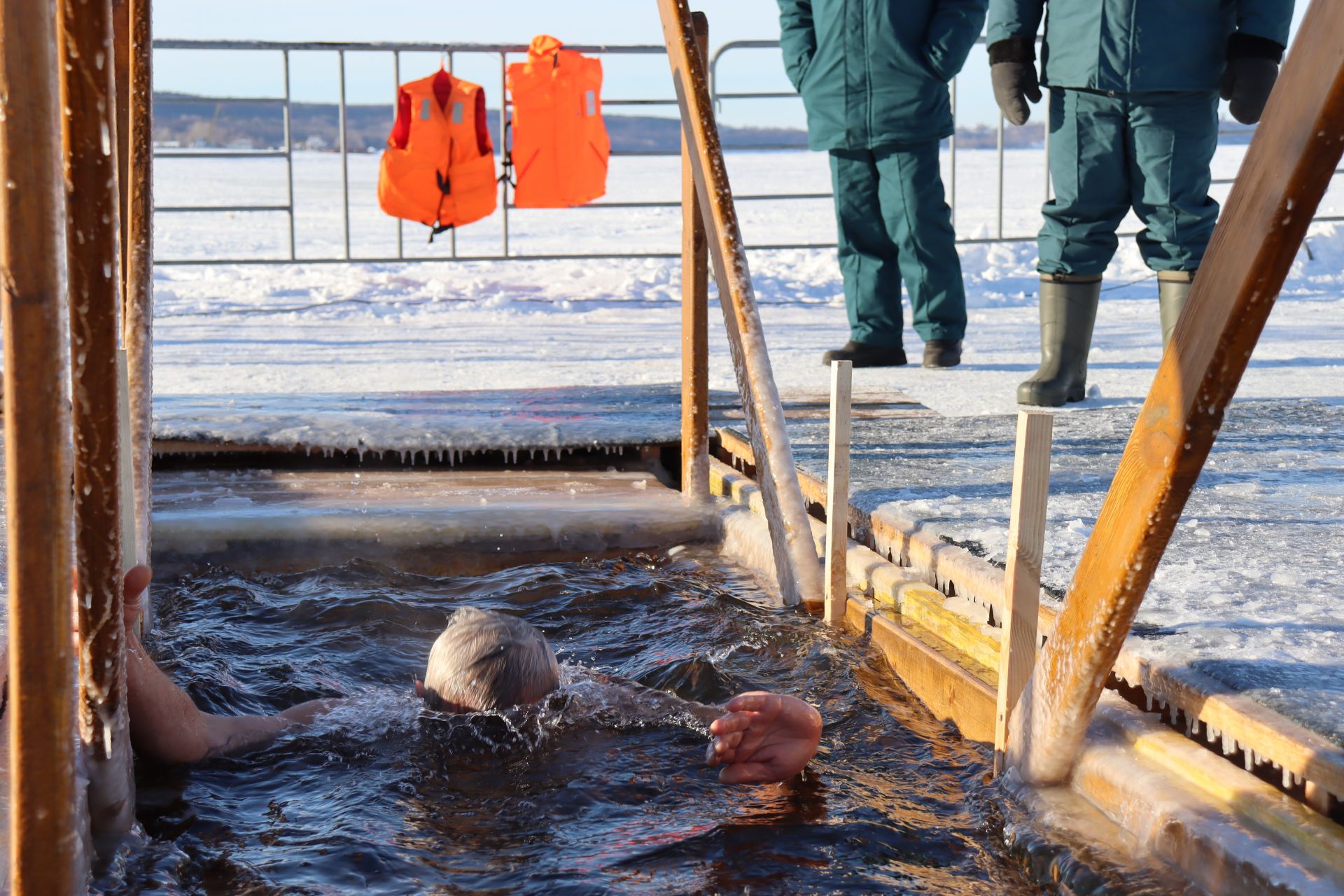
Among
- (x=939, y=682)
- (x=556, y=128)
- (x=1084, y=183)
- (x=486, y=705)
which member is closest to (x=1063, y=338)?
(x=1084, y=183)

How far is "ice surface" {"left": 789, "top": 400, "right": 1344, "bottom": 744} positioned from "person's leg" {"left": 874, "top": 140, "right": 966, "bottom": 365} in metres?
1.43

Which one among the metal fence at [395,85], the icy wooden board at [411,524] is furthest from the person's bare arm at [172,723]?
the metal fence at [395,85]

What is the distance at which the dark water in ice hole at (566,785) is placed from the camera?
6.02 ft

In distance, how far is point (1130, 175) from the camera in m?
4.50

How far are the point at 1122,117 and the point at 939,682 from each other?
270 cm

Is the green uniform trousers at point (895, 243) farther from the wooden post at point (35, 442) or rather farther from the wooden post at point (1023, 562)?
the wooden post at point (35, 442)

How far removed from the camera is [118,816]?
67.5 inches

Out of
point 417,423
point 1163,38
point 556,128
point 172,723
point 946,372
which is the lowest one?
point 172,723

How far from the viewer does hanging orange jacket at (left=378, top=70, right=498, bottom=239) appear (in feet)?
26.3

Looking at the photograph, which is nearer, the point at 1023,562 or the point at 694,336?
the point at 1023,562

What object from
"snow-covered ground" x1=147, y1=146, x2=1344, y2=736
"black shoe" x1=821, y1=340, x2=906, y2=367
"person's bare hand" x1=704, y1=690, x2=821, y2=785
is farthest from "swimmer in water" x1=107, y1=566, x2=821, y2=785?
"black shoe" x1=821, y1=340, x2=906, y2=367

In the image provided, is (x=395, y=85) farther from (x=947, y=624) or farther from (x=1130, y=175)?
(x=947, y=624)

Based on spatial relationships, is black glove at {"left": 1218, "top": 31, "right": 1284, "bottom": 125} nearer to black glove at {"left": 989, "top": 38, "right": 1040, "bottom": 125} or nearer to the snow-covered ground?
black glove at {"left": 989, "top": 38, "right": 1040, "bottom": 125}

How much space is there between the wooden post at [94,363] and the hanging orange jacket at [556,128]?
7.02 meters
